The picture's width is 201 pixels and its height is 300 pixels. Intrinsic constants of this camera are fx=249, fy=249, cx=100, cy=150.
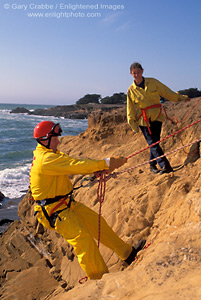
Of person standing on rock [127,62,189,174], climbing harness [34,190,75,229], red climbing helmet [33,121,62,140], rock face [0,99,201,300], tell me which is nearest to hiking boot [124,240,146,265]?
rock face [0,99,201,300]

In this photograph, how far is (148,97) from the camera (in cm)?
452

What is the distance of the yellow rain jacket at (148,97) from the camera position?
14.8 ft

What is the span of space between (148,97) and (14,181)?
427 inches

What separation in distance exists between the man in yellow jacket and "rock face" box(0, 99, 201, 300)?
0.31 m

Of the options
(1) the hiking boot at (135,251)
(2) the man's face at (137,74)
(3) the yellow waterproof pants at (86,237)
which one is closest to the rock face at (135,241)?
(1) the hiking boot at (135,251)

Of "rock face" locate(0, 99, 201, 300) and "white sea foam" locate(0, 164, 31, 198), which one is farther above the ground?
"rock face" locate(0, 99, 201, 300)

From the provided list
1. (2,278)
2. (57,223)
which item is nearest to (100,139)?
(2,278)

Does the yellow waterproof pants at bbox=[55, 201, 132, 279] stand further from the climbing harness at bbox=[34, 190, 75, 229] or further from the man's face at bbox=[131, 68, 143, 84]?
the man's face at bbox=[131, 68, 143, 84]

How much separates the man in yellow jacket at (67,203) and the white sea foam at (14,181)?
8891 mm

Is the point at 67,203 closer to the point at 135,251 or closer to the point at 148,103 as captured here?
the point at 135,251

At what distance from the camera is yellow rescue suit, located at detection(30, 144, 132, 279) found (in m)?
2.98

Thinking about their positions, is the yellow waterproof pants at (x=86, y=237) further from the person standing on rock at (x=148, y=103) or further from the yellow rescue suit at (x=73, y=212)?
the person standing on rock at (x=148, y=103)

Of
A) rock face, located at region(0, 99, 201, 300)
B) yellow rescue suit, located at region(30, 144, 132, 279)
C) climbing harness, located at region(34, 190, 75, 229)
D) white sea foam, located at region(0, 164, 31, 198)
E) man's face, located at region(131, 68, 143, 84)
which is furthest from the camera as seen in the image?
white sea foam, located at region(0, 164, 31, 198)

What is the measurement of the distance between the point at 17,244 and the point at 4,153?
1445cm
